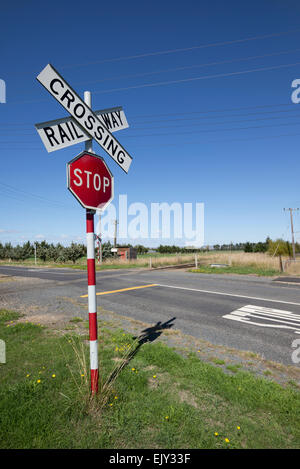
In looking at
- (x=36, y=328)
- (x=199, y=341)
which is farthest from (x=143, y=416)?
(x=36, y=328)

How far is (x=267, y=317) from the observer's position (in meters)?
6.24

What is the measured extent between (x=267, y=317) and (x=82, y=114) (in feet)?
21.4

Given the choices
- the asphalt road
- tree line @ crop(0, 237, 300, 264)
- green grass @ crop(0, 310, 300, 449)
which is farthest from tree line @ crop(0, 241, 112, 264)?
green grass @ crop(0, 310, 300, 449)

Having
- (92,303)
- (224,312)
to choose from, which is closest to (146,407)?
(92,303)

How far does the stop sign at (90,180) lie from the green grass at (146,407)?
1832 mm

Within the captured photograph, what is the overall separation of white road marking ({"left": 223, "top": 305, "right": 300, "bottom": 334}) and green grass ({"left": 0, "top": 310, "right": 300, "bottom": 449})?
280 cm

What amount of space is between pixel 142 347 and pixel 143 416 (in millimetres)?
1826

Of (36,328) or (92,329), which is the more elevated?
(92,329)

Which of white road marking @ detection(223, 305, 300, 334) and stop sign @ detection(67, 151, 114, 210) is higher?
stop sign @ detection(67, 151, 114, 210)

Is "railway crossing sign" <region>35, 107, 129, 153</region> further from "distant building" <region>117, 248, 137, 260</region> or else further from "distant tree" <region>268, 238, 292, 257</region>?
"distant tree" <region>268, 238, 292, 257</region>

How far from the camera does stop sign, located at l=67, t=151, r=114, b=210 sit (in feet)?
7.75

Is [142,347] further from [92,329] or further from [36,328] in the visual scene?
[36,328]

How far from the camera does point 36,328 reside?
16.7ft

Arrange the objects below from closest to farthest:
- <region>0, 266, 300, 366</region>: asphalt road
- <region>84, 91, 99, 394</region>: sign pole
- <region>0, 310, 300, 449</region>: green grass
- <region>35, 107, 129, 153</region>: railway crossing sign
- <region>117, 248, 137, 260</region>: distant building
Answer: <region>0, 310, 300, 449</region>: green grass → <region>35, 107, 129, 153</region>: railway crossing sign → <region>84, 91, 99, 394</region>: sign pole → <region>0, 266, 300, 366</region>: asphalt road → <region>117, 248, 137, 260</region>: distant building
